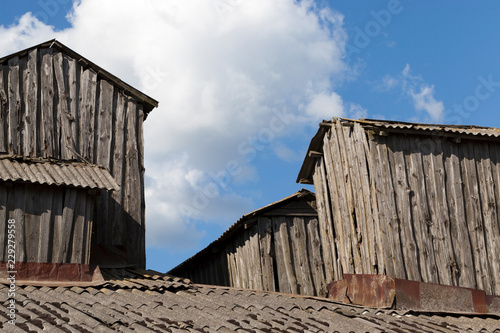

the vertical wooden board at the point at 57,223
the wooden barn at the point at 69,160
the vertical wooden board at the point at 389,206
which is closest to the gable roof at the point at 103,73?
the wooden barn at the point at 69,160

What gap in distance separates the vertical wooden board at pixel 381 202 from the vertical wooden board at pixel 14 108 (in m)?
7.21

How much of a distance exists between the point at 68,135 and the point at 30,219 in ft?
8.53

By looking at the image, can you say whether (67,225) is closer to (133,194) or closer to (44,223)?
(44,223)

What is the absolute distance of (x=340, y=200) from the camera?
14.4 meters

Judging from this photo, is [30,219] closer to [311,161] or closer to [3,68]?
[3,68]

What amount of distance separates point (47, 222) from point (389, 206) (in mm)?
6641

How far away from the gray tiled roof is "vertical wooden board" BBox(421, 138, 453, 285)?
3.32ft

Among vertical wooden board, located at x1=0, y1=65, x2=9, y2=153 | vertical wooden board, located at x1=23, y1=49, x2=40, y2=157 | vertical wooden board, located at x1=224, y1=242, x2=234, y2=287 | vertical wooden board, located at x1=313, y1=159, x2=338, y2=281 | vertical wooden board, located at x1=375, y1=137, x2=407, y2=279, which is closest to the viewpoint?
vertical wooden board, located at x1=375, y1=137, x2=407, y2=279

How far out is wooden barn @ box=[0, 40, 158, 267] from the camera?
11539mm

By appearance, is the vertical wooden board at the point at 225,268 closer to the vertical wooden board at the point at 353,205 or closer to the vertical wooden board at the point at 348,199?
the vertical wooden board at the point at 348,199

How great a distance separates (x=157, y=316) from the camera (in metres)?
9.53

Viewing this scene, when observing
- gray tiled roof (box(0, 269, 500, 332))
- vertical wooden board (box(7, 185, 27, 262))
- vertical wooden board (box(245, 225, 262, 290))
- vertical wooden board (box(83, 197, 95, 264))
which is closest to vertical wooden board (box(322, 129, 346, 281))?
gray tiled roof (box(0, 269, 500, 332))

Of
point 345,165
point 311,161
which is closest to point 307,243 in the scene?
point 311,161

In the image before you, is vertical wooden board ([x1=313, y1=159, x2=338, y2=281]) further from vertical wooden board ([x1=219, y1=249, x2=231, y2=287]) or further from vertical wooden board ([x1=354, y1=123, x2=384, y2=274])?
vertical wooden board ([x1=219, y1=249, x2=231, y2=287])
